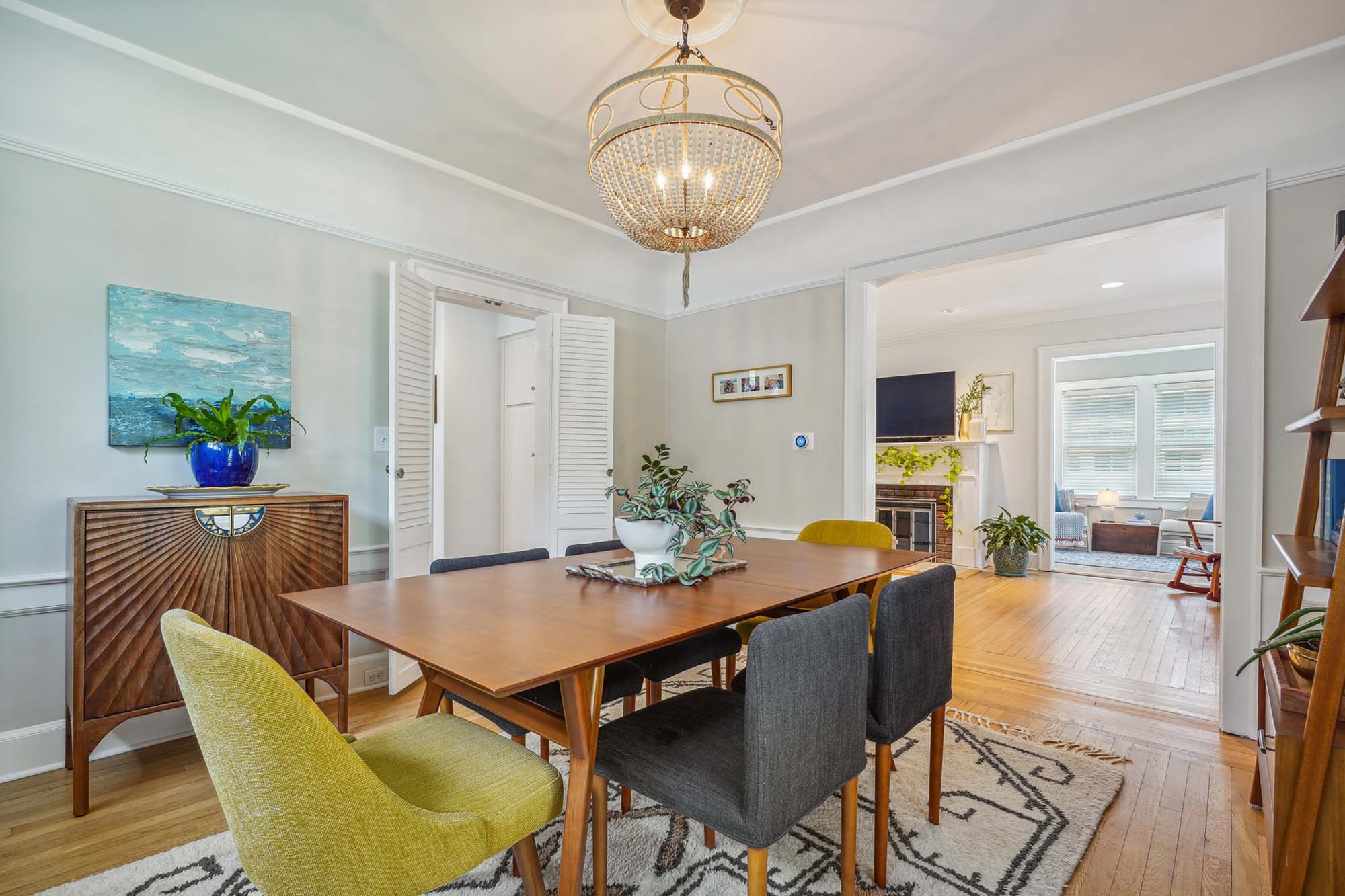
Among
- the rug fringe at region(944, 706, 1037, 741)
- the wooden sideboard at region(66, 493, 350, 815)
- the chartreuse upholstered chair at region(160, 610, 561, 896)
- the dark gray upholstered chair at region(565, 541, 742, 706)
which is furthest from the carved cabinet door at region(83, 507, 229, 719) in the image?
the rug fringe at region(944, 706, 1037, 741)

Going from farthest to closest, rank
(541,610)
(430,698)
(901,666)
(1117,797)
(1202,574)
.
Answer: (1202,574)
(1117,797)
(430,698)
(901,666)
(541,610)

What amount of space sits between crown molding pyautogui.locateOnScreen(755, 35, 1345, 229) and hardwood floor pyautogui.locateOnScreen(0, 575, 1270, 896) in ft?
7.42

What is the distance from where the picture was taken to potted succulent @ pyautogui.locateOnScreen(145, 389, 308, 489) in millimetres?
2287

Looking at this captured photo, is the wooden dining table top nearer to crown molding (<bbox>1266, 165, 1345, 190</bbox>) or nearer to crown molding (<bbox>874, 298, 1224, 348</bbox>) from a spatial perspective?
crown molding (<bbox>1266, 165, 1345, 190</bbox>)

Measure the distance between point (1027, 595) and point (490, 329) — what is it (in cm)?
496

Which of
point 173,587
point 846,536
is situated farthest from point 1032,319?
point 173,587

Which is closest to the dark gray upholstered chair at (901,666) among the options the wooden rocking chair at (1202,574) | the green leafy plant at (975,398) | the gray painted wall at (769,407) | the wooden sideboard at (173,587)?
the wooden sideboard at (173,587)

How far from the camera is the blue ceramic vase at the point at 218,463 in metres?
2.28

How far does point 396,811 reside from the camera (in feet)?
3.12

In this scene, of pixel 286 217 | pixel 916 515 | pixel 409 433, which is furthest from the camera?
pixel 916 515

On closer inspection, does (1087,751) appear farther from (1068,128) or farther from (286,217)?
(286,217)

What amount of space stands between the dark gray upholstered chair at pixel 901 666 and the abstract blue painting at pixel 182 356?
2572mm

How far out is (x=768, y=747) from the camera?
43.7 inches

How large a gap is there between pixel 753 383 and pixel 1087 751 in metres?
2.60
